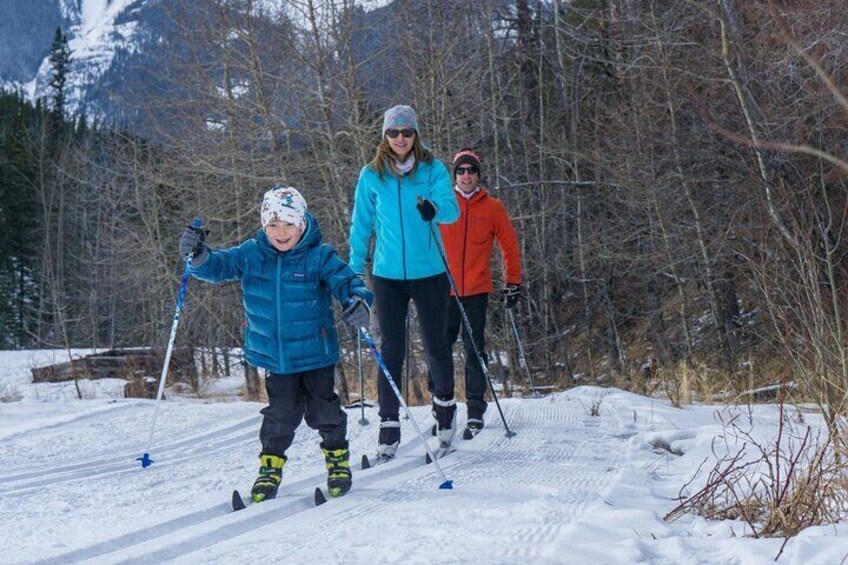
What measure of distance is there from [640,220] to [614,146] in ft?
4.58

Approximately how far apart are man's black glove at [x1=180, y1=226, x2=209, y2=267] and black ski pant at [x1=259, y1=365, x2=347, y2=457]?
25.0 inches

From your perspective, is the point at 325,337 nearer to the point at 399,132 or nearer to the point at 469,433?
the point at 399,132

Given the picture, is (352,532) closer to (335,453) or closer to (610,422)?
(335,453)

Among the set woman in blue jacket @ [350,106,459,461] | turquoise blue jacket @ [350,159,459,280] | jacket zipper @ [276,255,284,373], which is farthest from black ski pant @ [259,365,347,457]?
turquoise blue jacket @ [350,159,459,280]

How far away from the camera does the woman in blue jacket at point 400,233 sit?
5.02 metres

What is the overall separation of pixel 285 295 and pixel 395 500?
3.55 ft

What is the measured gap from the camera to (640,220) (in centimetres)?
1370

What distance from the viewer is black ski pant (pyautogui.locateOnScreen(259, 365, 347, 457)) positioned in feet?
13.3

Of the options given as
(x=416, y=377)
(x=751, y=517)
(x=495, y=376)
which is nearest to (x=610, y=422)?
(x=751, y=517)

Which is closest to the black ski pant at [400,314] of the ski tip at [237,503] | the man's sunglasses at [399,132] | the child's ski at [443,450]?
the child's ski at [443,450]

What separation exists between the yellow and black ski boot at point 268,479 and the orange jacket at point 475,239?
7.88ft

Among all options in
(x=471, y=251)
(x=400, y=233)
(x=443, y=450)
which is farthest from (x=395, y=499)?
(x=471, y=251)

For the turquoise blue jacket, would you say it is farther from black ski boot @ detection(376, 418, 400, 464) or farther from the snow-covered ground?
the snow-covered ground

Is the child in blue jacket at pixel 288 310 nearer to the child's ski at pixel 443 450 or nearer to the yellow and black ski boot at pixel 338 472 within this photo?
the yellow and black ski boot at pixel 338 472
